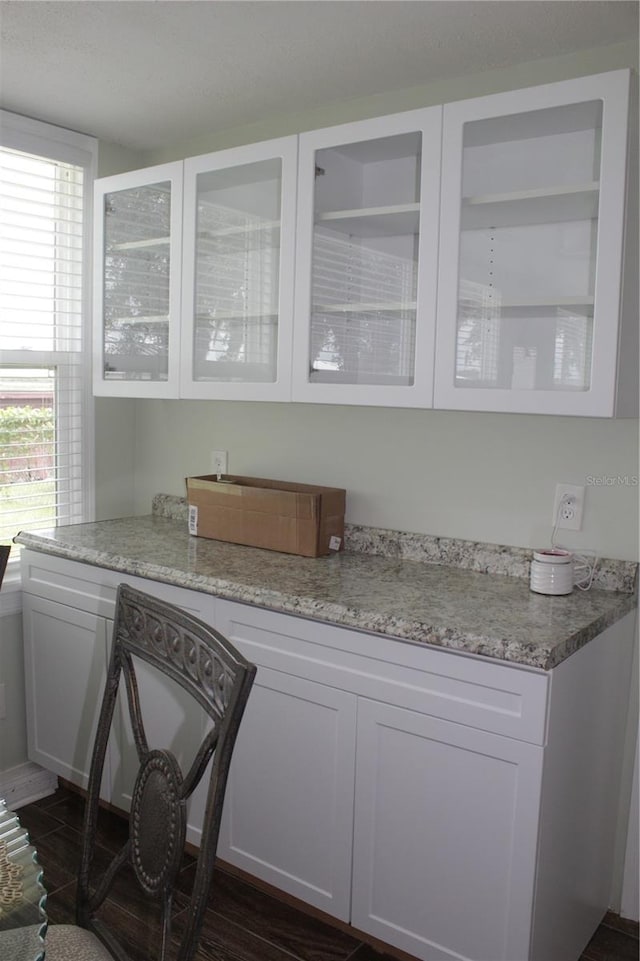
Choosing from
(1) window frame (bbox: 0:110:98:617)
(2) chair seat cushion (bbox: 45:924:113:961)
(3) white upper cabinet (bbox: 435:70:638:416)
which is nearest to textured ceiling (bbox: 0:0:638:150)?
(1) window frame (bbox: 0:110:98:617)

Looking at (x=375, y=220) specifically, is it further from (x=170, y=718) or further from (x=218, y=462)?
(x=170, y=718)

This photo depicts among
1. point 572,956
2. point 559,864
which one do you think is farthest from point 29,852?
point 572,956

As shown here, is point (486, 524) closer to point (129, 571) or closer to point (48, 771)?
point (129, 571)

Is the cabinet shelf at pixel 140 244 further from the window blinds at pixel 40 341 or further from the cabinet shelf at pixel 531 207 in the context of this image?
the cabinet shelf at pixel 531 207

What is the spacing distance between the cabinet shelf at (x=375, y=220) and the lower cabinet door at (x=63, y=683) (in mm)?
1407

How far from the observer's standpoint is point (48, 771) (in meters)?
2.88

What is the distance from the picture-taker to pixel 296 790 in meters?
2.09

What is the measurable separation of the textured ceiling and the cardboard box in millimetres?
1230

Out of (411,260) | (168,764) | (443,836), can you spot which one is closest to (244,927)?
(443,836)

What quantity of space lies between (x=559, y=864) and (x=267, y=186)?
6.52ft

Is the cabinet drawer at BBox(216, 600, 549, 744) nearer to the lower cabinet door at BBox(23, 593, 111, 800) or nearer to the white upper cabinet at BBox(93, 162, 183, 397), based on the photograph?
the lower cabinet door at BBox(23, 593, 111, 800)

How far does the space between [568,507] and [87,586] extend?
1.50 m

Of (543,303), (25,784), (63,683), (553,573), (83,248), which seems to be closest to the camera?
(543,303)

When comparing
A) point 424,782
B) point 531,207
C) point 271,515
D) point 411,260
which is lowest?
point 424,782
